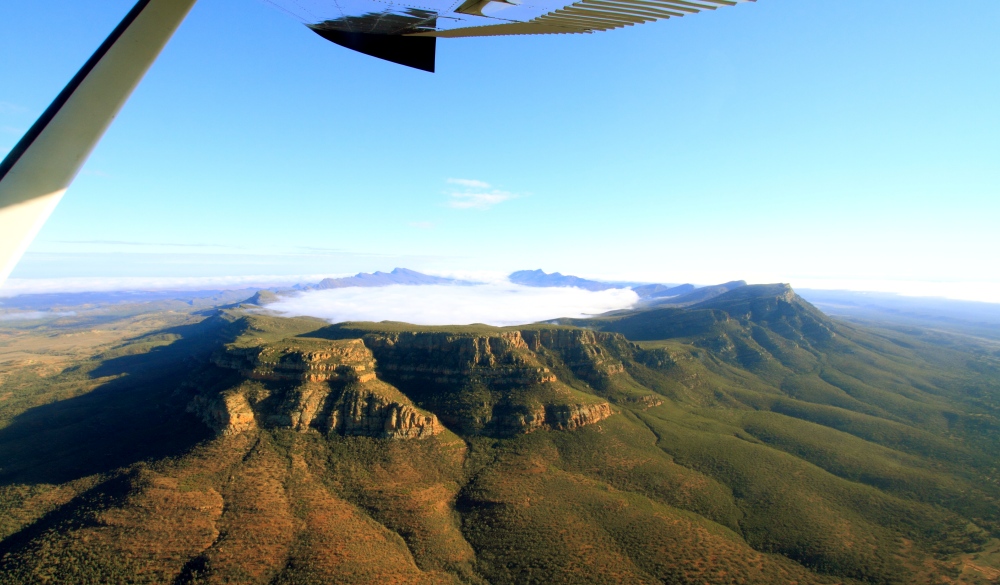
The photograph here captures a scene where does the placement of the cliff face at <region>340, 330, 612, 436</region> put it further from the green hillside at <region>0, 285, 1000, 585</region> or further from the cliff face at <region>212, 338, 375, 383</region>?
the cliff face at <region>212, 338, 375, 383</region>

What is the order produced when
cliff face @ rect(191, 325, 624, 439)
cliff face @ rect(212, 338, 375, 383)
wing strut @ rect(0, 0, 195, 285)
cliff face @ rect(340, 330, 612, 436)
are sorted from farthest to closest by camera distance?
1. cliff face @ rect(340, 330, 612, 436)
2. cliff face @ rect(212, 338, 375, 383)
3. cliff face @ rect(191, 325, 624, 439)
4. wing strut @ rect(0, 0, 195, 285)

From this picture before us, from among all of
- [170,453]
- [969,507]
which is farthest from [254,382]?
[969,507]

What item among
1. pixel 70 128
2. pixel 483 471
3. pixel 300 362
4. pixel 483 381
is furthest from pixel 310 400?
pixel 70 128

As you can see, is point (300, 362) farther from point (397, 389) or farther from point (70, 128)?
point (70, 128)

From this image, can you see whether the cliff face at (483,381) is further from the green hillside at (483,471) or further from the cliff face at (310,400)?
the cliff face at (310,400)

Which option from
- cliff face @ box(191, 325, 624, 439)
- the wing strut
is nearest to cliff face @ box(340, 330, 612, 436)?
cliff face @ box(191, 325, 624, 439)

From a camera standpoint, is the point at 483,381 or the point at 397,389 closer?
the point at 397,389
